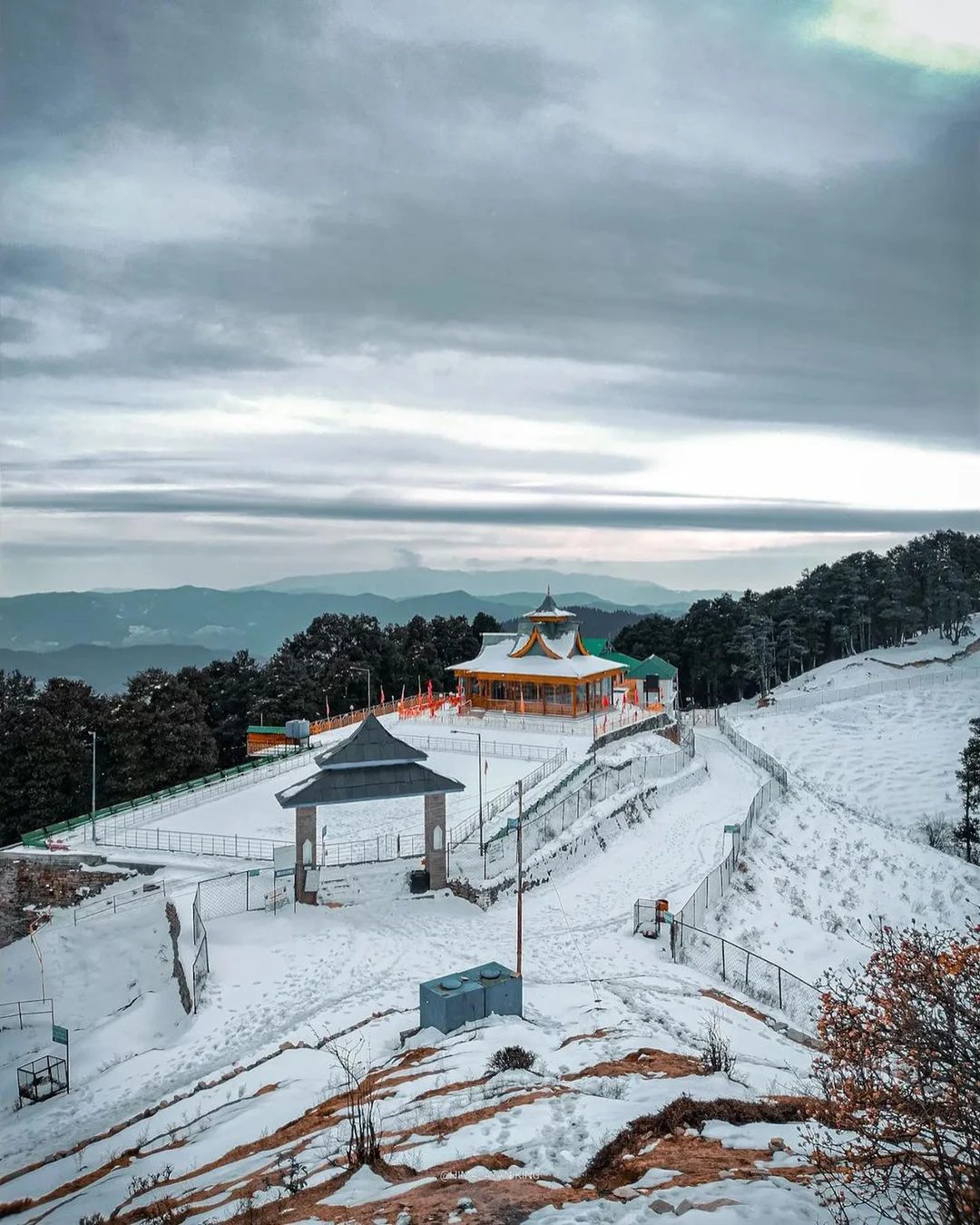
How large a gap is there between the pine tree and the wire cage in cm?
1973

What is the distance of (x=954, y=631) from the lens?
48.2 metres

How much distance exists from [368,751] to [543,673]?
54.9 ft

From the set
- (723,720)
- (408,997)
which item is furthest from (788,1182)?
(723,720)

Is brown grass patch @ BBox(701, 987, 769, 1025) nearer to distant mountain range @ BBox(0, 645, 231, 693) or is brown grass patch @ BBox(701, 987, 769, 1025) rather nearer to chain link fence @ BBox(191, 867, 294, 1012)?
chain link fence @ BBox(191, 867, 294, 1012)

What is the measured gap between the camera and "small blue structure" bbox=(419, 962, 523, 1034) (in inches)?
380

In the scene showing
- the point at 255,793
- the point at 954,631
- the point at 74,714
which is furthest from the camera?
the point at 954,631

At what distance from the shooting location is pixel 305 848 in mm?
14539

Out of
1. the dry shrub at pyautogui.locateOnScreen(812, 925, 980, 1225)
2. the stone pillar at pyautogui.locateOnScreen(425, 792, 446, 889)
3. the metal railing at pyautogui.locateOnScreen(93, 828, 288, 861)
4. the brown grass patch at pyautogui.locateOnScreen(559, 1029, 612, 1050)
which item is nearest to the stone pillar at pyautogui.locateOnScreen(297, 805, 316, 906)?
the stone pillar at pyautogui.locateOnScreen(425, 792, 446, 889)

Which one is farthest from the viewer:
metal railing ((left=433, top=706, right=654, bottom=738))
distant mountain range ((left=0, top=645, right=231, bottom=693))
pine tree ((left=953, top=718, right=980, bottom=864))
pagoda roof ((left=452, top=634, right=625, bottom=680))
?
distant mountain range ((left=0, top=645, right=231, bottom=693))

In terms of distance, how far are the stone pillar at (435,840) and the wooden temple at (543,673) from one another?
15.3 meters

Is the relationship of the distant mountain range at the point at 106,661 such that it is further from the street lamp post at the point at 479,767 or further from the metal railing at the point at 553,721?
the street lamp post at the point at 479,767

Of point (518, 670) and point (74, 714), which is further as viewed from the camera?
point (518, 670)

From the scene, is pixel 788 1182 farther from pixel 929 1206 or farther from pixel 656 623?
pixel 656 623

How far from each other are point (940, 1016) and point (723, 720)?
111 feet
